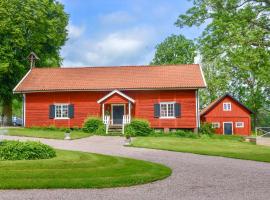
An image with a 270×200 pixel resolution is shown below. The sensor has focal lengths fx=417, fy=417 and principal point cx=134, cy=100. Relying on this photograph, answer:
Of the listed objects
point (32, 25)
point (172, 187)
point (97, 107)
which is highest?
point (32, 25)

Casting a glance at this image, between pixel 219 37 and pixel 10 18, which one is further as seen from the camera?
pixel 10 18

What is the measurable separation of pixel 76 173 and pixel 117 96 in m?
22.8

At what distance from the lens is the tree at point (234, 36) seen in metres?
19.4

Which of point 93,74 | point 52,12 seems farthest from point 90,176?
point 52,12

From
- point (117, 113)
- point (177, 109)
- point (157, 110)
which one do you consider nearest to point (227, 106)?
point (177, 109)

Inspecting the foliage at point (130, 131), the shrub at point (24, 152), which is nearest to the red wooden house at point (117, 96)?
the foliage at point (130, 131)

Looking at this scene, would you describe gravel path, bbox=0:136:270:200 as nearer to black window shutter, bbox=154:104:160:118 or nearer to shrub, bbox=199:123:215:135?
black window shutter, bbox=154:104:160:118

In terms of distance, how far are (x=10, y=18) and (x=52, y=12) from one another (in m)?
6.32

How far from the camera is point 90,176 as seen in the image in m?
11.7

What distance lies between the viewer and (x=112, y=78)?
37531 millimetres

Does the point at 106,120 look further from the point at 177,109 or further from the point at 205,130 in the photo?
the point at 205,130

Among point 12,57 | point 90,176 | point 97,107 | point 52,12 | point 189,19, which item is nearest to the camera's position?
point 90,176

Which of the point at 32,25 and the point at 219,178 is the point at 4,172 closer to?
the point at 219,178

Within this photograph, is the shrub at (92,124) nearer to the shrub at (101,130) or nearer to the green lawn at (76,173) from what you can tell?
the shrub at (101,130)
